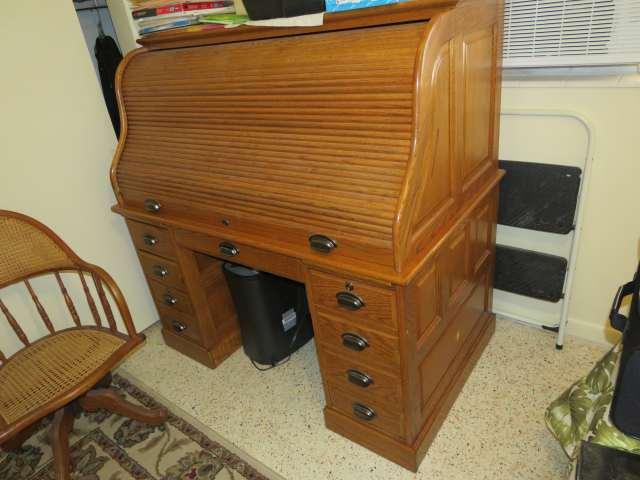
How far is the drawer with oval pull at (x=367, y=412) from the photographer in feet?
4.88

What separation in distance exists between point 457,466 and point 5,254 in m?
1.80

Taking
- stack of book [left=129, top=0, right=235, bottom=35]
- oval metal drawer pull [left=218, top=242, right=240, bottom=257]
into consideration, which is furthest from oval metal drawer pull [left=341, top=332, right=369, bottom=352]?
stack of book [left=129, top=0, right=235, bottom=35]

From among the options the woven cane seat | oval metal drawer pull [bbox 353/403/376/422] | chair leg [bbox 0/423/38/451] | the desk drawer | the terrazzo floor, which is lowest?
the terrazzo floor

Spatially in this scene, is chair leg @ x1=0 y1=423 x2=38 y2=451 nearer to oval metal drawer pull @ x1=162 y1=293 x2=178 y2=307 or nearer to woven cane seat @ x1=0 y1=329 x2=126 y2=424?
woven cane seat @ x1=0 y1=329 x2=126 y2=424

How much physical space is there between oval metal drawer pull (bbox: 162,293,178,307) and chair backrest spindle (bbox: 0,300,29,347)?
553 mm

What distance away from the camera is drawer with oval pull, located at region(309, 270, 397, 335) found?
1.24 meters

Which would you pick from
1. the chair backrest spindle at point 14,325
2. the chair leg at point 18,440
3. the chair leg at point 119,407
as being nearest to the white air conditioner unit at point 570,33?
the chair leg at point 119,407

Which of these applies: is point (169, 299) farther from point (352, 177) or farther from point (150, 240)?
A: point (352, 177)

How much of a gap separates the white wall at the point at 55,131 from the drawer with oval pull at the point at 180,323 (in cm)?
36

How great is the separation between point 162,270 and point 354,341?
1000 mm

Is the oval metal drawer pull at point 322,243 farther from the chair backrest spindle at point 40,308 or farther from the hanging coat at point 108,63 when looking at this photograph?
the hanging coat at point 108,63

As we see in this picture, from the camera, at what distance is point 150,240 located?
189 centimetres

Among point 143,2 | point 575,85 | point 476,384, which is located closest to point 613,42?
point 575,85

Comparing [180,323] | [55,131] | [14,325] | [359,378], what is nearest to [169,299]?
[180,323]
